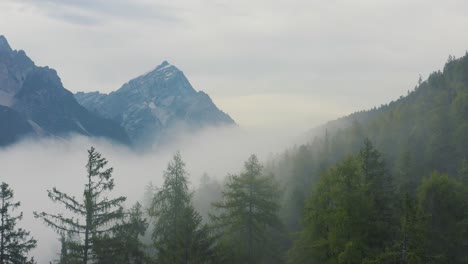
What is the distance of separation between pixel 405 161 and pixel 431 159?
15.4m

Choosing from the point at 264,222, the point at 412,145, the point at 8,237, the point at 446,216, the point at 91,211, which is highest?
the point at 412,145

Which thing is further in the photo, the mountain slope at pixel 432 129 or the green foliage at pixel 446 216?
the mountain slope at pixel 432 129

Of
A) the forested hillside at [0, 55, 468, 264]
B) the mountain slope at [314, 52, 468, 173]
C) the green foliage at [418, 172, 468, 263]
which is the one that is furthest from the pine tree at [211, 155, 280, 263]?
the mountain slope at [314, 52, 468, 173]

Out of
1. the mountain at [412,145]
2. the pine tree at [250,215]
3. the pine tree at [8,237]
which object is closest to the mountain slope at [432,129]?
the mountain at [412,145]

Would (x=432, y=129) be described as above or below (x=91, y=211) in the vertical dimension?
above

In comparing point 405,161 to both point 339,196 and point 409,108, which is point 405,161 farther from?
point 409,108

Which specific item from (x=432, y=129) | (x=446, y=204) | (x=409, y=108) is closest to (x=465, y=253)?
(x=446, y=204)

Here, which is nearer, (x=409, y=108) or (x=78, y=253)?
(x=78, y=253)

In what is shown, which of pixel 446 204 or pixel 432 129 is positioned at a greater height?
pixel 432 129

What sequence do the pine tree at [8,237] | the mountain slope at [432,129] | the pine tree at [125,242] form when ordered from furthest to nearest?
the mountain slope at [432,129]
the pine tree at [8,237]
the pine tree at [125,242]

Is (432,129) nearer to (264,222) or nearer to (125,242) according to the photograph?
(264,222)

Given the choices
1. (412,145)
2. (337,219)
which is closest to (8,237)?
(337,219)

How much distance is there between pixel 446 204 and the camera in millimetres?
35844

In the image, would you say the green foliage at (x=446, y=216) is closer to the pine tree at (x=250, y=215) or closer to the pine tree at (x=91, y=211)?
the pine tree at (x=250, y=215)
